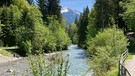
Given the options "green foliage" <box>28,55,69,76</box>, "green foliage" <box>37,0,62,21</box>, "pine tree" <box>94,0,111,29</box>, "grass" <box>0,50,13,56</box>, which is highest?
"green foliage" <box>37,0,62,21</box>

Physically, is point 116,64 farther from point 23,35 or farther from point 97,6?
point 23,35

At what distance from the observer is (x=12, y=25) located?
78.9m

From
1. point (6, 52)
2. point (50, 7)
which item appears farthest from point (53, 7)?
point (6, 52)

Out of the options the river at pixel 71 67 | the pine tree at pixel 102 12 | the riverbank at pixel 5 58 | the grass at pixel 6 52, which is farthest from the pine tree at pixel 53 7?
the river at pixel 71 67

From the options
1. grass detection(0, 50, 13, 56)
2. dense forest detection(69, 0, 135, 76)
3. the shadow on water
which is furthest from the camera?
grass detection(0, 50, 13, 56)

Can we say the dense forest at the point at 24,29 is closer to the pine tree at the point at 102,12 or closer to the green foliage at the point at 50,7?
the green foliage at the point at 50,7

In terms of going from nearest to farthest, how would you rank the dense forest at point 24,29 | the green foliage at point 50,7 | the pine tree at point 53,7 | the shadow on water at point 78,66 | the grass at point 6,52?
the shadow on water at point 78,66, the grass at point 6,52, the dense forest at point 24,29, the green foliage at point 50,7, the pine tree at point 53,7

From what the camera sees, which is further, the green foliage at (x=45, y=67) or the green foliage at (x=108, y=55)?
the green foliage at (x=108, y=55)

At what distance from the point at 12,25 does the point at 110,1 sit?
90.4ft

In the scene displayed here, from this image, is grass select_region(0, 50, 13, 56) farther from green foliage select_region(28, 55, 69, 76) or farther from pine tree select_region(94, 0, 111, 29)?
green foliage select_region(28, 55, 69, 76)

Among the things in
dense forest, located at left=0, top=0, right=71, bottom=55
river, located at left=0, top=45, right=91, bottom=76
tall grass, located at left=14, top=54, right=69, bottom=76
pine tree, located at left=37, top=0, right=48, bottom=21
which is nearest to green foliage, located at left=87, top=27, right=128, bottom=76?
river, located at left=0, top=45, right=91, bottom=76

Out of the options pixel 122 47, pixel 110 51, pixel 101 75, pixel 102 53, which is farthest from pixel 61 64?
pixel 122 47

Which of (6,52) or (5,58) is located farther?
(6,52)

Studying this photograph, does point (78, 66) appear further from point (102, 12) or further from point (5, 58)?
point (102, 12)
